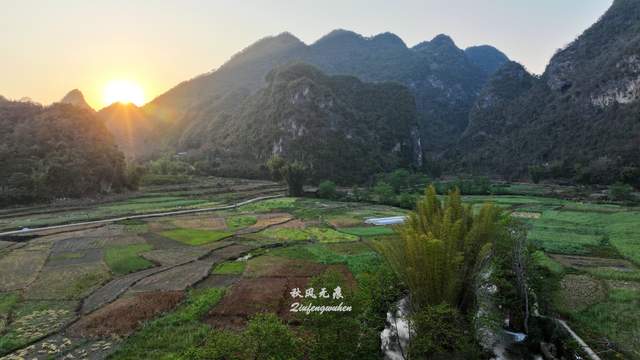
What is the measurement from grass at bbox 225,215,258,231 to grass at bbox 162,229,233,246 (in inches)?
109

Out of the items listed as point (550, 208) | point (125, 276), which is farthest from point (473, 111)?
point (125, 276)

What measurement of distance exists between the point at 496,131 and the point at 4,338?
559ft

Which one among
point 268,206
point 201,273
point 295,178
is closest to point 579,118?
point 295,178

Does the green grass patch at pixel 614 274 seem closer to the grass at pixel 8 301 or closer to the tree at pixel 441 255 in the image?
the tree at pixel 441 255

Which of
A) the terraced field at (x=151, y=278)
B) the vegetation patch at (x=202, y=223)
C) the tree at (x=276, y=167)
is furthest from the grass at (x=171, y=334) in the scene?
the tree at (x=276, y=167)

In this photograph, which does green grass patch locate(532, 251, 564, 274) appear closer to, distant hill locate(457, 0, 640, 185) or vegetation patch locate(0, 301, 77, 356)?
vegetation patch locate(0, 301, 77, 356)

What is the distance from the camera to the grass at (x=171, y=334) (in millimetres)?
15102

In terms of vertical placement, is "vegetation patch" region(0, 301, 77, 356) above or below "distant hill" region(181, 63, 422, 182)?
below

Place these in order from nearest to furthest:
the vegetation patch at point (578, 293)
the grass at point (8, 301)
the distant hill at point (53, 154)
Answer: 1. the grass at point (8, 301)
2. the vegetation patch at point (578, 293)
3. the distant hill at point (53, 154)

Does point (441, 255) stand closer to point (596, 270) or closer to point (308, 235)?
point (596, 270)

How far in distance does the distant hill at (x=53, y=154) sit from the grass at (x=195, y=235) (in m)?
31.2

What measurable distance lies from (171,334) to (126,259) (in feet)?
44.9

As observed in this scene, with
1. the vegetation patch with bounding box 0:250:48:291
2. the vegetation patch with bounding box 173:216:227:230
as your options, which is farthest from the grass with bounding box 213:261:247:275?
the vegetation patch with bounding box 173:216:227:230

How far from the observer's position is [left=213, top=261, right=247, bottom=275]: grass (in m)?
25.8
